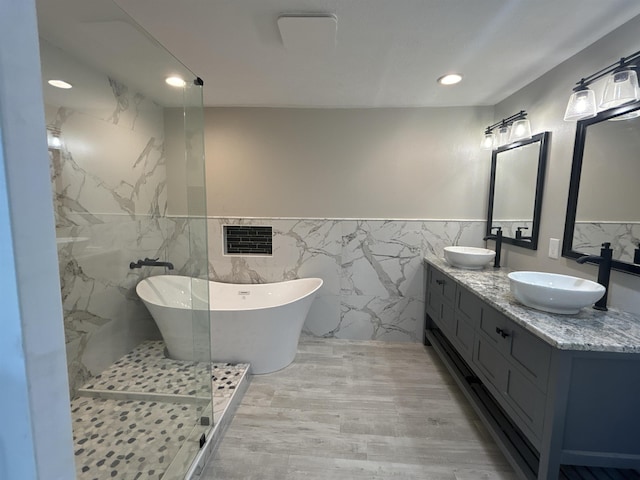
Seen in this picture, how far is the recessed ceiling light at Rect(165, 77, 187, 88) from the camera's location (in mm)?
2088

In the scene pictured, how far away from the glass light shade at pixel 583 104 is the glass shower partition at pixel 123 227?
2333mm

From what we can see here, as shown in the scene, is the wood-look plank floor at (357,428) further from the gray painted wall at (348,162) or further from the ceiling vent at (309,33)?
the ceiling vent at (309,33)

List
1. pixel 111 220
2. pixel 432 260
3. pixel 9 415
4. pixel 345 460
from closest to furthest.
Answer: pixel 9 415 → pixel 345 460 → pixel 111 220 → pixel 432 260

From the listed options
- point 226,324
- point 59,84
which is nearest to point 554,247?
point 226,324

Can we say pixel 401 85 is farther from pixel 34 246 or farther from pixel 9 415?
pixel 9 415

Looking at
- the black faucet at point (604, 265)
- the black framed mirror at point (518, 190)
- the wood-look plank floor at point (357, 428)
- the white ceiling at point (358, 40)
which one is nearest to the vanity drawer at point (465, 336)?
the wood-look plank floor at point (357, 428)

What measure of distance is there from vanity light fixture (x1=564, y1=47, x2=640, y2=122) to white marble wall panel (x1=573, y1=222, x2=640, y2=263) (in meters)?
0.63

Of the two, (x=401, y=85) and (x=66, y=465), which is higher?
(x=401, y=85)

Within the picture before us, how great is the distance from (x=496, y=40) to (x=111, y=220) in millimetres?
2932

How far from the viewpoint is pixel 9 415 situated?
0.49 metres

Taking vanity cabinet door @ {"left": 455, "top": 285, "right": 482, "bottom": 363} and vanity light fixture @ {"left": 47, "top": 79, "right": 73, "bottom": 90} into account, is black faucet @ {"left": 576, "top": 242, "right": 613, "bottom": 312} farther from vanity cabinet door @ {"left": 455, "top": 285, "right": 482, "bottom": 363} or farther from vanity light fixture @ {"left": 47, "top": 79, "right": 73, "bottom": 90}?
vanity light fixture @ {"left": 47, "top": 79, "right": 73, "bottom": 90}

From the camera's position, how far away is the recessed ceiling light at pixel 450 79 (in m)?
2.16

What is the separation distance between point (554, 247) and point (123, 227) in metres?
3.26

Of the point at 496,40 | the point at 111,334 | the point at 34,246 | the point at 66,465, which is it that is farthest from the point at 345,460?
the point at 496,40
